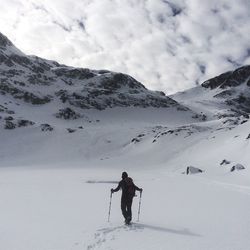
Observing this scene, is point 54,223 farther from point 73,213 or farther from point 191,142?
point 191,142

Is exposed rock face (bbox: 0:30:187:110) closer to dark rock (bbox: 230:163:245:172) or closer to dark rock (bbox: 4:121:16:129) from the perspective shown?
dark rock (bbox: 4:121:16:129)

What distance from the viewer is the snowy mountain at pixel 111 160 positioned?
1365 centimetres

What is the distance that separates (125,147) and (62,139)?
13.8m

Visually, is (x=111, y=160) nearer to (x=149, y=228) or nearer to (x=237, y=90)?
(x=149, y=228)

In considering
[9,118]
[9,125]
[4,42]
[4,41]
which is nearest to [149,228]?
[9,125]

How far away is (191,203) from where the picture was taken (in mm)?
20844

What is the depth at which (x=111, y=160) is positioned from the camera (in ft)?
214

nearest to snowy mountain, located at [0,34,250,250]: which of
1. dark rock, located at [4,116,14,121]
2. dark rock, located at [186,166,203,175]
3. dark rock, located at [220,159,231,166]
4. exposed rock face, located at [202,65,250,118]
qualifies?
dark rock, located at [186,166,203,175]

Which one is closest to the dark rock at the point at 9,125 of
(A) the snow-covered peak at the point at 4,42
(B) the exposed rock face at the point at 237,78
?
(A) the snow-covered peak at the point at 4,42

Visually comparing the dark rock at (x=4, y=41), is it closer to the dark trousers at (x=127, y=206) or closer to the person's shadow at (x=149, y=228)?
the dark trousers at (x=127, y=206)

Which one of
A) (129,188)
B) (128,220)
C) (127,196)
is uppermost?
(129,188)

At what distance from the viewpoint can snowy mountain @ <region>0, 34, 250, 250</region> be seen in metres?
13.6

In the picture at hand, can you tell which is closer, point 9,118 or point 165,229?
point 165,229

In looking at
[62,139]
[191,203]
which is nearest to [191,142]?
[62,139]
